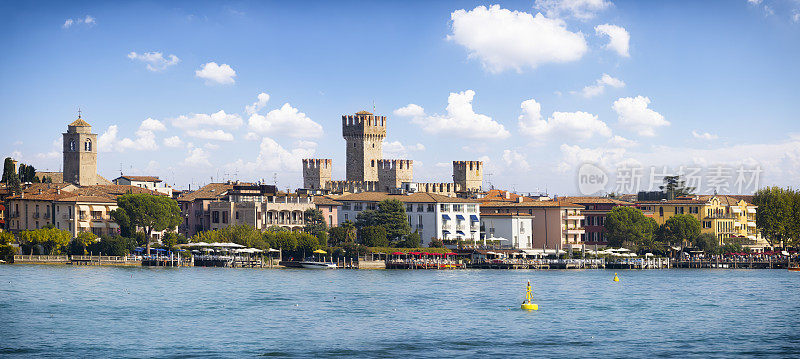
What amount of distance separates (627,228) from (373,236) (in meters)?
29.1

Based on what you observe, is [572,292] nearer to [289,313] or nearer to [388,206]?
[289,313]

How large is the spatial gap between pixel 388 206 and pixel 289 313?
48425 millimetres

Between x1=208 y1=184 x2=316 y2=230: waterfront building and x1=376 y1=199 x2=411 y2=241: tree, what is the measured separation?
9735mm

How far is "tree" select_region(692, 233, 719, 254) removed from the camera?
120438 mm

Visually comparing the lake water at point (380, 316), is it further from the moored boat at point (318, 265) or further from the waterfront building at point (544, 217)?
the waterfront building at point (544, 217)

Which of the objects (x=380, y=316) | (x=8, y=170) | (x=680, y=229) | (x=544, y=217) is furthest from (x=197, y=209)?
(x=380, y=316)

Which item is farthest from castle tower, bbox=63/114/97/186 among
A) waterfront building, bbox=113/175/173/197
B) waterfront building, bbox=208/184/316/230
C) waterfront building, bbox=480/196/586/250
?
waterfront building, bbox=480/196/586/250

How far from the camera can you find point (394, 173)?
5468 inches

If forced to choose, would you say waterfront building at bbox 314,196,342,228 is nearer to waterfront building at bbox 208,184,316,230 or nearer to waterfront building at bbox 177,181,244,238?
waterfront building at bbox 208,184,316,230

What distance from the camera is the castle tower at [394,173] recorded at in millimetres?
138750

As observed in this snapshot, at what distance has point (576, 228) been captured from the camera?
125 metres

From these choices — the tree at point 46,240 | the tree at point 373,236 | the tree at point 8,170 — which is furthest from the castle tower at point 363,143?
the tree at point 46,240

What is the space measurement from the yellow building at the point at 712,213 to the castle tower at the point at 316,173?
37.3 meters

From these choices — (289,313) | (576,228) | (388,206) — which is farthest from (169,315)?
(576,228)
